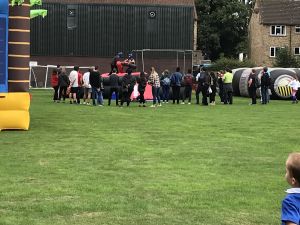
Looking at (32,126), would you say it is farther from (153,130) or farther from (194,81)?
(194,81)

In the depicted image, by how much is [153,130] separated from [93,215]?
31.0 ft

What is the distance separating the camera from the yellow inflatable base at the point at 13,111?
15.2 meters

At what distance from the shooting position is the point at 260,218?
6879mm

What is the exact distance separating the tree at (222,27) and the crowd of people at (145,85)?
154 feet

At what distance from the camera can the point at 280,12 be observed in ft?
239

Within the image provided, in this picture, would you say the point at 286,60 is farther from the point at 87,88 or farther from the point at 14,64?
the point at 14,64

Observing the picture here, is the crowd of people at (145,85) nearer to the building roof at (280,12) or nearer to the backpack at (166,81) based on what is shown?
the backpack at (166,81)

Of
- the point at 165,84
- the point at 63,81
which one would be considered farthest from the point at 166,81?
the point at 63,81

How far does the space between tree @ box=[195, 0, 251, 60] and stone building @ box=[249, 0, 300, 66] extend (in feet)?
18.2

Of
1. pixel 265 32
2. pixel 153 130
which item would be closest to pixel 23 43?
pixel 153 130

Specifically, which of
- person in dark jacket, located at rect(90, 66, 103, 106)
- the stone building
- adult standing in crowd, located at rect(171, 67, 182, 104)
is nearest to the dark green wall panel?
the stone building

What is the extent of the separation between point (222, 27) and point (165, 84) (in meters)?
51.4

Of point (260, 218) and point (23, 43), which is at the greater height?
point (23, 43)

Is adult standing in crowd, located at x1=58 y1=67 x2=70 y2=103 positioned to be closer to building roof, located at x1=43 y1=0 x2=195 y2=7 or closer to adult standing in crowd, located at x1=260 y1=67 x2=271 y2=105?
adult standing in crowd, located at x1=260 y1=67 x2=271 y2=105
